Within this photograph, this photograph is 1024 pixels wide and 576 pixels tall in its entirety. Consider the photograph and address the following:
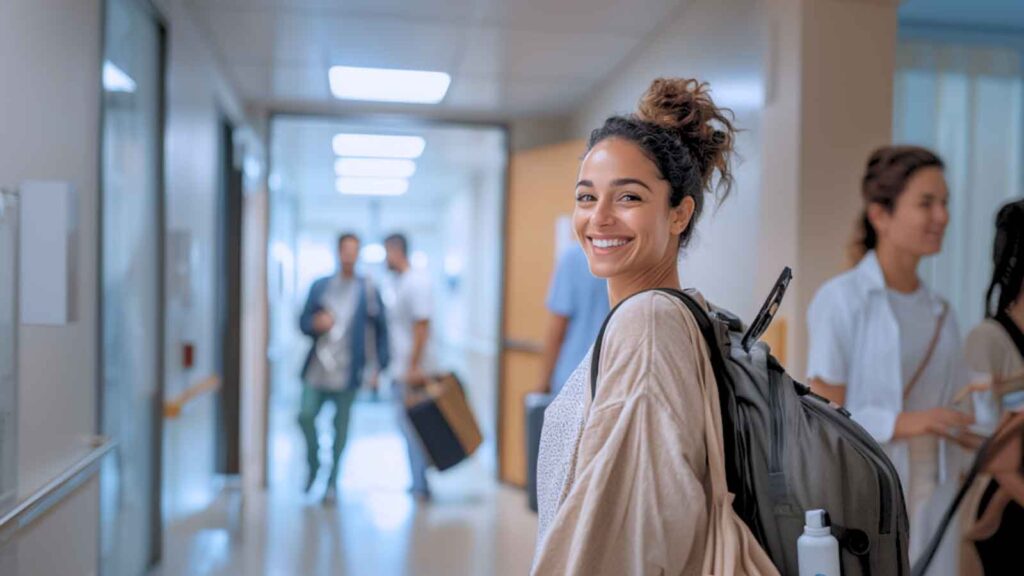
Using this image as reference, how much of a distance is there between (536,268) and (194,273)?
5.60ft

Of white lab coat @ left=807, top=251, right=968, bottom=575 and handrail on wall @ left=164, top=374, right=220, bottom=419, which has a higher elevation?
white lab coat @ left=807, top=251, right=968, bottom=575

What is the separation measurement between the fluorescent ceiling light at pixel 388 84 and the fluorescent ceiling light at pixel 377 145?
2.13m

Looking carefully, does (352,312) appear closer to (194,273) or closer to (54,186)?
(194,273)

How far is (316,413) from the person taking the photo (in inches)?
180

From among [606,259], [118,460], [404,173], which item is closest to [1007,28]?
[606,259]

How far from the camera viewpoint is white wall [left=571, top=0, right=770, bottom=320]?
162 cm

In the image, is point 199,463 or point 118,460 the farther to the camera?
point 199,463

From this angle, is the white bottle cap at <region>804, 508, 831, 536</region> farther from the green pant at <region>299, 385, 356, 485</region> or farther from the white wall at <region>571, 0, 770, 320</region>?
the green pant at <region>299, 385, 356, 485</region>

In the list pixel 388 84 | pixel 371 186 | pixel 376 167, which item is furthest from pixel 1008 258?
pixel 371 186

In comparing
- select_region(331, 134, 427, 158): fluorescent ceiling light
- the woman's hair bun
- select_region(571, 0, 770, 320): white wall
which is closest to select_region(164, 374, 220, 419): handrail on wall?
select_region(331, 134, 427, 158): fluorescent ceiling light

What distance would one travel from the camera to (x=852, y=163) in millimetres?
2031

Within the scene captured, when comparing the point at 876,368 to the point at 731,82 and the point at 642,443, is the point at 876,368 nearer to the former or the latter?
the point at 731,82

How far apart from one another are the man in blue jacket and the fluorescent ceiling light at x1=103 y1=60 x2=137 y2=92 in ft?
6.36

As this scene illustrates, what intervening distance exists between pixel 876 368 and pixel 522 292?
2940 millimetres
